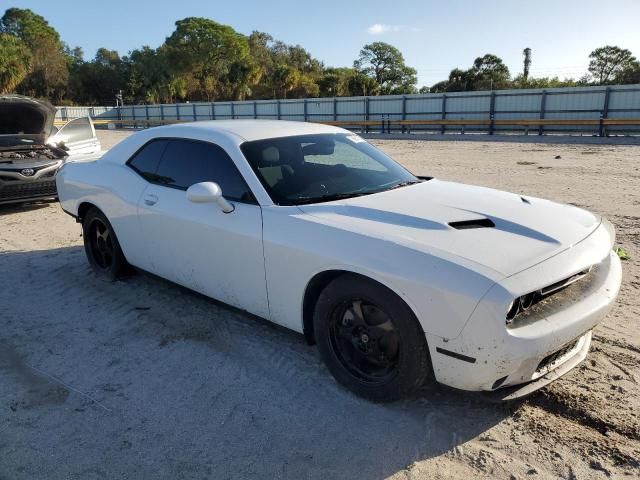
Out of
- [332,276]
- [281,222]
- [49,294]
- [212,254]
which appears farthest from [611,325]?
[49,294]

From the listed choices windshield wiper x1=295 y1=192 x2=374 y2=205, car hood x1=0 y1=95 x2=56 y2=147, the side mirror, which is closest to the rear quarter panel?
the side mirror

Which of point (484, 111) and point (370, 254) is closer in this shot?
point (370, 254)

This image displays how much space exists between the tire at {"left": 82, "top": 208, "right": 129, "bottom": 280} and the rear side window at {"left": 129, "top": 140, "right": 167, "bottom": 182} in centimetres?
68

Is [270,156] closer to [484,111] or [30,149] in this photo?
[30,149]

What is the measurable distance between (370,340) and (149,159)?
2719 millimetres

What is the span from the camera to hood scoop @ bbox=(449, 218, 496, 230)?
2.98 m

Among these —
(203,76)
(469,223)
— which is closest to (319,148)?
(469,223)

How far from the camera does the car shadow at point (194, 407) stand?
2.57 m

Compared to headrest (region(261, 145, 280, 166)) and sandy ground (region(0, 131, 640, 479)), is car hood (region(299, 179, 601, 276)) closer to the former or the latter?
headrest (region(261, 145, 280, 166))

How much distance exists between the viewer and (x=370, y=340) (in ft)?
9.53

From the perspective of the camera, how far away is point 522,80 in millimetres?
61875

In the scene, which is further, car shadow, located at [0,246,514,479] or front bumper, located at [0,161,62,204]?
front bumper, located at [0,161,62,204]

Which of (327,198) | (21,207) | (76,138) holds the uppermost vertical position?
(76,138)

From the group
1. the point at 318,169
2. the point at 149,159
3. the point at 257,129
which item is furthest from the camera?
the point at 149,159
